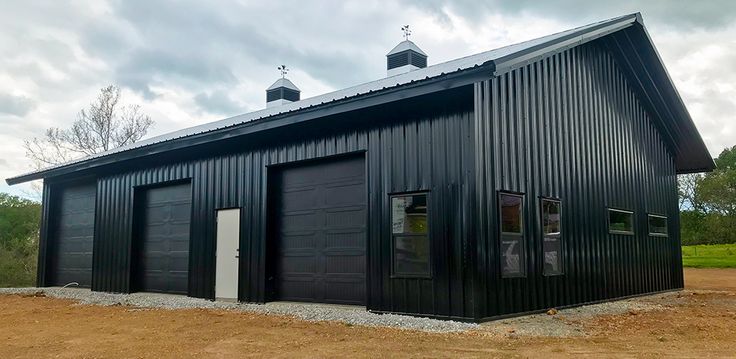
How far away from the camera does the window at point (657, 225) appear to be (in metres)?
12.8

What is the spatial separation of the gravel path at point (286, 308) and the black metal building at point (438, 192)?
0.93 feet

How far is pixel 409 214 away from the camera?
26.8 ft

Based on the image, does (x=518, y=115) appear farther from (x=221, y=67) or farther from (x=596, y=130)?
(x=221, y=67)

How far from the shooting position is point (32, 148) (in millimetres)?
28828

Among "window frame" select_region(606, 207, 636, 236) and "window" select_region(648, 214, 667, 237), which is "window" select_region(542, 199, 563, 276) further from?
"window" select_region(648, 214, 667, 237)

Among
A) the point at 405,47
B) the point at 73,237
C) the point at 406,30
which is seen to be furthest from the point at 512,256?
the point at 73,237

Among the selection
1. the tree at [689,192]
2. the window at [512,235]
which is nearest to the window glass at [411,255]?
the window at [512,235]

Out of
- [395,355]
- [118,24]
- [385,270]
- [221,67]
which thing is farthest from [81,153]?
[395,355]

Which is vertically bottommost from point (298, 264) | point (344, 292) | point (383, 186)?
point (344, 292)

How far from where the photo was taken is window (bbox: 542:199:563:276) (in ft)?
29.2

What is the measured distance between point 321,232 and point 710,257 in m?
26.5

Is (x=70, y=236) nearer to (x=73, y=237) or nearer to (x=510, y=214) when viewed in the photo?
(x=73, y=237)

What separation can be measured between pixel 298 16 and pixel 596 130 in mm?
6580

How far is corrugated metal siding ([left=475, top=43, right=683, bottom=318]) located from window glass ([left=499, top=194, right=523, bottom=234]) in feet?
0.57
